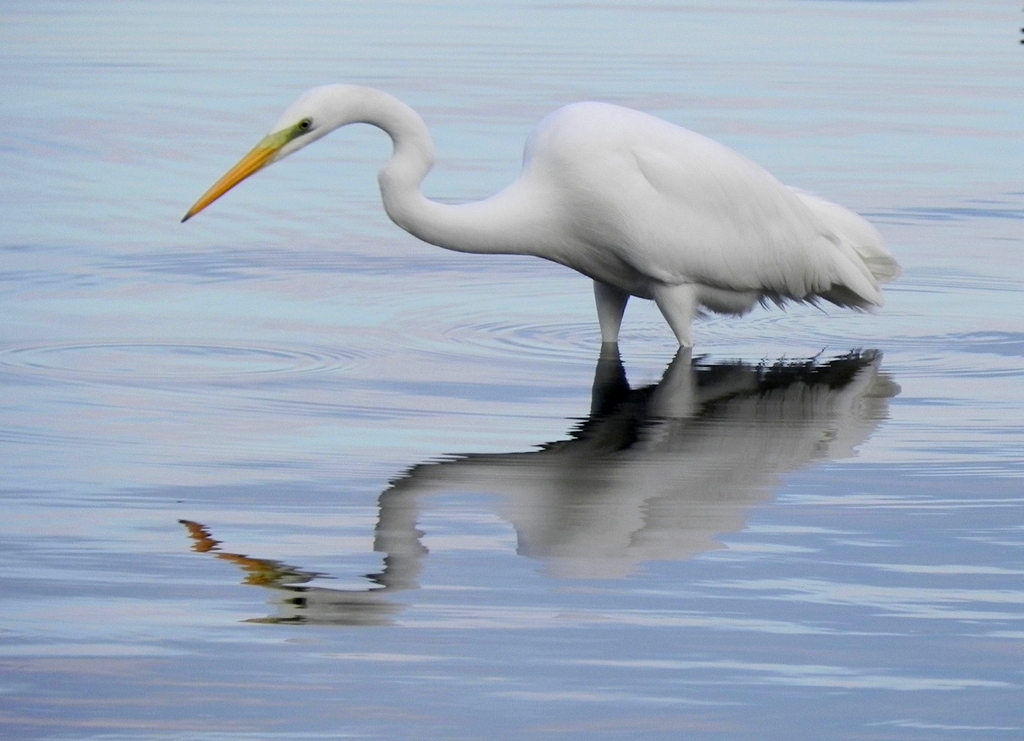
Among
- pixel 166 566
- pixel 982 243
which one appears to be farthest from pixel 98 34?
pixel 166 566

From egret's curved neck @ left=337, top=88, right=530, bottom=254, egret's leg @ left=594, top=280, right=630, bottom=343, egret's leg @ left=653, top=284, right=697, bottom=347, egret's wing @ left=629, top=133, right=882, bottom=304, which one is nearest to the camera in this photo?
egret's curved neck @ left=337, top=88, right=530, bottom=254

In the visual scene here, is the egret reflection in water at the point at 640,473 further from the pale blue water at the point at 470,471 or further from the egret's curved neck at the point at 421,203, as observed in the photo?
the egret's curved neck at the point at 421,203

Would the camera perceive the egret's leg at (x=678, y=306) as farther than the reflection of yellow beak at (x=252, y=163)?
Yes

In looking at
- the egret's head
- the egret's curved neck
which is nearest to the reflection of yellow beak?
the egret's head

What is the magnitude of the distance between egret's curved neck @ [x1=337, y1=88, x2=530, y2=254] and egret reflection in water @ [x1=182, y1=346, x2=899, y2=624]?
2.39 feet

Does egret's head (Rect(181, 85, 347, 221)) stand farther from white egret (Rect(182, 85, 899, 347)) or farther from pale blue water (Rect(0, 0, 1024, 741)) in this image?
pale blue water (Rect(0, 0, 1024, 741))

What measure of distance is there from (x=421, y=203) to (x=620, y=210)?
33.9 inches

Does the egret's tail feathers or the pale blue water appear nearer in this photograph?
the pale blue water

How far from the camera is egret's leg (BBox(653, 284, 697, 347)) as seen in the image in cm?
1083

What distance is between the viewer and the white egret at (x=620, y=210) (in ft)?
33.6

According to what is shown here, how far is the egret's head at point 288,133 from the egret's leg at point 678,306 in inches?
69.3

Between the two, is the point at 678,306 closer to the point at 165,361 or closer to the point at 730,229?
the point at 730,229

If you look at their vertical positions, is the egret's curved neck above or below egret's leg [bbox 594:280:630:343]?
above

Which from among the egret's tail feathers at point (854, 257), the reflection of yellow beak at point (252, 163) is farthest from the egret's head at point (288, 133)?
the egret's tail feathers at point (854, 257)
